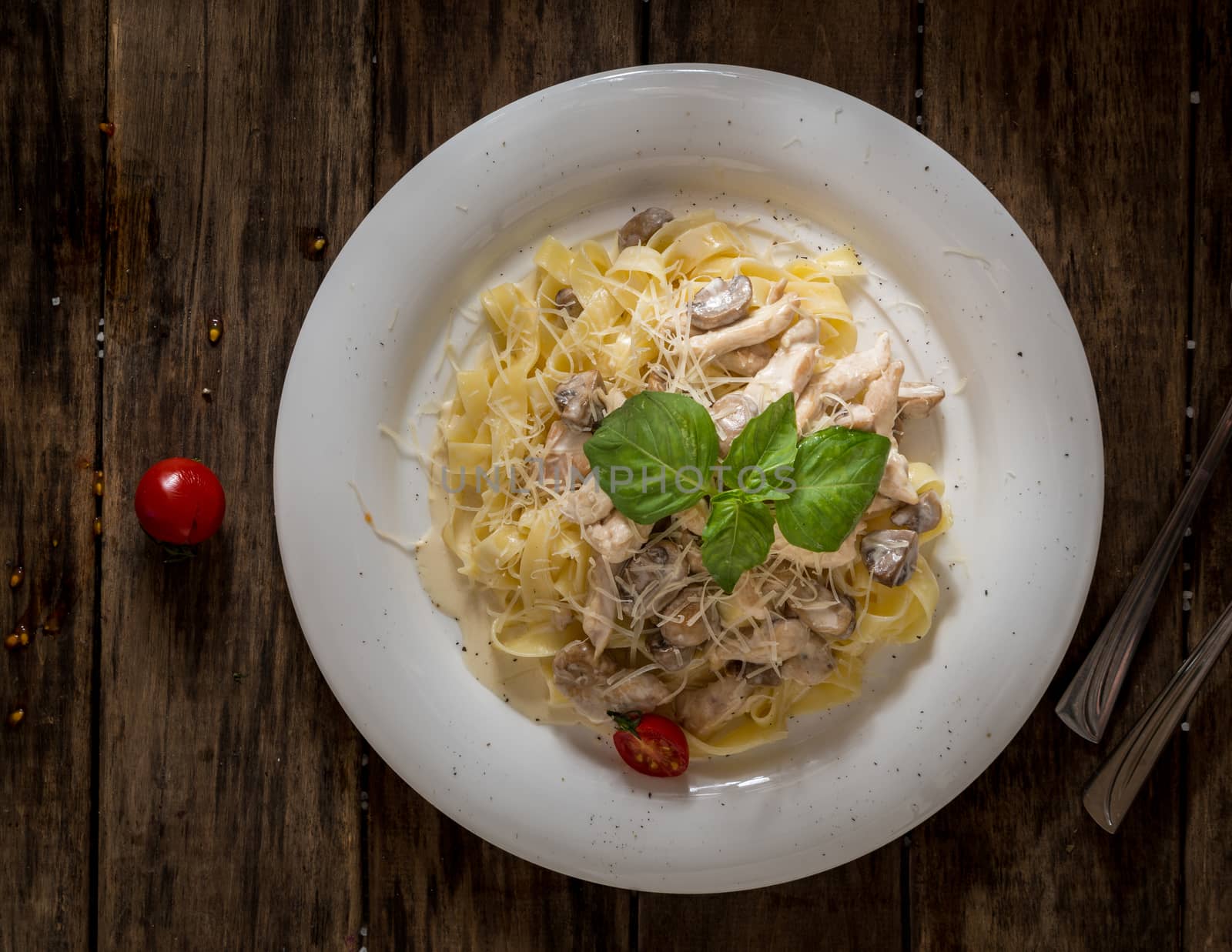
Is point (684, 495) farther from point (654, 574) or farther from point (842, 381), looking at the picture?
point (842, 381)

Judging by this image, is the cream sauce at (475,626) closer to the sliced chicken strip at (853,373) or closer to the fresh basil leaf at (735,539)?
the fresh basil leaf at (735,539)

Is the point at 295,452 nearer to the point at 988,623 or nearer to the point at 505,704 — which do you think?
the point at 505,704

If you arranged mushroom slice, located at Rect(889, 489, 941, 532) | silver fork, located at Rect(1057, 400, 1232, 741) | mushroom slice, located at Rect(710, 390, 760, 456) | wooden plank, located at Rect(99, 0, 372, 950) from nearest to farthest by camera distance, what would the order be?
mushroom slice, located at Rect(710, 390, 760, 456) < mushroom slice, located at Rect(889, 489, 941, 532) < silver fork, located at Rect(1057, 400, 1232, 741) < wooden plank, located at Rect(99, 0, 372, 950)

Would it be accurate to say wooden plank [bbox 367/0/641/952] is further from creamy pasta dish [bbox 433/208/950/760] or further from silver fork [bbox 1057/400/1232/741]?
silver fork [bbox 1057/400/1232/741]

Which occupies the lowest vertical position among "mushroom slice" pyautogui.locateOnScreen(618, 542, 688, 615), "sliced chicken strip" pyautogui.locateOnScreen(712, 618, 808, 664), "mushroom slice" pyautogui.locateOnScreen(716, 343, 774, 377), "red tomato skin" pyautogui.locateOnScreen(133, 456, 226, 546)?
"sliced chicken strip" pyautogui.locateOnScreen(712, 618, 808, 664)

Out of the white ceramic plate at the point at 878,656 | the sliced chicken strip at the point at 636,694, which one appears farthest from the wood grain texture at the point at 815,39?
the sliced chicken strip at the point at 636,694

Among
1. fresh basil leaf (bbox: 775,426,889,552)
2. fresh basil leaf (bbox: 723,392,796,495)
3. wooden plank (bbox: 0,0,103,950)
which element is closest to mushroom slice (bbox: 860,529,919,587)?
fresh basil leaf (bbox: 775,426,889,552)

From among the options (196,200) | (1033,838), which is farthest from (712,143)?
(1033,838)
